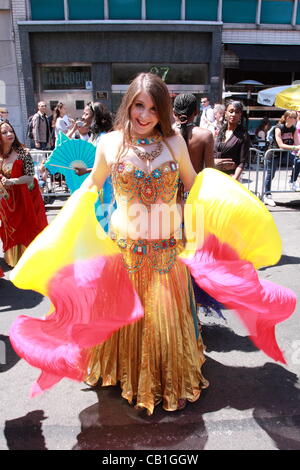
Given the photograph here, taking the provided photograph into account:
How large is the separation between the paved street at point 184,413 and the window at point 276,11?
1450 cm

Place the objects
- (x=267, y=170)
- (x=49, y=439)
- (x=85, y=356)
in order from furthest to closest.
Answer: (x=267, y=170)
(x=49, y=439)
(x=85, y=356)

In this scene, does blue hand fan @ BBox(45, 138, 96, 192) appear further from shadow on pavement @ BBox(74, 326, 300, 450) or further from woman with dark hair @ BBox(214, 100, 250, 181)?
shadow on pavement @ BBox(74, 326, 300, 450)

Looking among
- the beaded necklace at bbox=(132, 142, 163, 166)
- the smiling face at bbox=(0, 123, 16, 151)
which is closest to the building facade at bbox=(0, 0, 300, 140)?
the smiling face at bbox=(0, 123, 16, 151)

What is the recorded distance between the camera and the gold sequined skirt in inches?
96.7

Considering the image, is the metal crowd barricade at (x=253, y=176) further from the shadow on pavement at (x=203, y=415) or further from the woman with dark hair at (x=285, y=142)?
the shadow on pavement at (x=203, y=415)

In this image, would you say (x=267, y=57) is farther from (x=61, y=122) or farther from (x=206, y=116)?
(x=61, y=122)

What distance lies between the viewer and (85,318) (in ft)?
7.13

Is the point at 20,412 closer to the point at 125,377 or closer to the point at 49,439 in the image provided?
the point at 49,439

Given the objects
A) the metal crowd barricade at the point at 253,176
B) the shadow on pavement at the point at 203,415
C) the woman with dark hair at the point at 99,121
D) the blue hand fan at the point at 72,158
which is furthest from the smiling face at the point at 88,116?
the metal crowd barricade at the point at 253,176

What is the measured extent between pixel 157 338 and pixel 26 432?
0.95 m

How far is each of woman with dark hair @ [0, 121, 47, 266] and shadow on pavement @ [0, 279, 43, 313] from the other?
66 cm

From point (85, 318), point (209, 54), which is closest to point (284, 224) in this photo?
point (85, 318)

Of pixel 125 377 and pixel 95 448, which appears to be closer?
pixel 95 448
